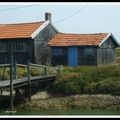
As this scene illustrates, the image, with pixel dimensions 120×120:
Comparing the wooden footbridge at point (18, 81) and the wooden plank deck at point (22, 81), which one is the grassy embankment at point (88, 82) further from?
the wooden footbridge at point (18, 81)

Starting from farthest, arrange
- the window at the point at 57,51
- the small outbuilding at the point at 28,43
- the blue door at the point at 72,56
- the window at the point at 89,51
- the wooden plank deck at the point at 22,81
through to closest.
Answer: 1. the window at the point at 57,51
2. the blue door at the point at 72,56
3. the small outbuilding at the point at 28,43
4. the window at the point at 89,51
5. the wooden plank deck at the point at 22,81

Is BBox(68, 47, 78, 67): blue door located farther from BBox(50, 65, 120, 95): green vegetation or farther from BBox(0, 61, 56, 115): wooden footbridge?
BBox(50, 65, 120, 95): green vegetation

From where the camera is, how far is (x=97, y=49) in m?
30.1

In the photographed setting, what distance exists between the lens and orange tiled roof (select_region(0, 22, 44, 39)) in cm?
3053

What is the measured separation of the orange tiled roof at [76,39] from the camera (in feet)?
100

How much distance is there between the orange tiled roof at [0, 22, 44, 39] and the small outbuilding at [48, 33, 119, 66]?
5.95 feet

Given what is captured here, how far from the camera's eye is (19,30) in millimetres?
31500

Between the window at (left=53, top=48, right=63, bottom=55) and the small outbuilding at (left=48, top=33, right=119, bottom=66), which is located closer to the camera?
the small outbuilding at (left=48, top=33, right=119, bottom=66)

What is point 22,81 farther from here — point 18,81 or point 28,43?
point 28,43

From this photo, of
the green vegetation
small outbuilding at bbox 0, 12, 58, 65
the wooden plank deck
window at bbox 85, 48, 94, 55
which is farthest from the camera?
small outbuilding at bbox 0, 12, 58, 65

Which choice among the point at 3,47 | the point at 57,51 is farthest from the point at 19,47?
the point at 57,51

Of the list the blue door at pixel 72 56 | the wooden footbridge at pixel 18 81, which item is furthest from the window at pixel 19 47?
the wooden footbridge at pixel 18 81

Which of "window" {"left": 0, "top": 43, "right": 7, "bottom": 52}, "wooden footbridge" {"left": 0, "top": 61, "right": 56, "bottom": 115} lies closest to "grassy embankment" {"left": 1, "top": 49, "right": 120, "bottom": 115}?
"wooden footbridge" {"left": 0, "top": 61, "right": 56, "bottom": 115}

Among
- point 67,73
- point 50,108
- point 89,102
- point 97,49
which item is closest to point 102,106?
point 89,102
